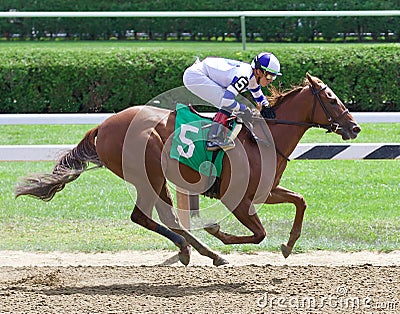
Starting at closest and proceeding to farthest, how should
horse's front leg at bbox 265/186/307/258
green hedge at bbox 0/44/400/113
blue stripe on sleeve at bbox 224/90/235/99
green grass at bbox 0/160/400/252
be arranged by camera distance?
1. blue stripe on sleeve at bbox 224/90/235/99
2. horse's front leg at bbox 265/186/307/258
3. green grass at bbox 0/160/400/252
4. green hedge at bbox 0/44/400/113

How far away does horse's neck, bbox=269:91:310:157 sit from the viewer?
234 inches

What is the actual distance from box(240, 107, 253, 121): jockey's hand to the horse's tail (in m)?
1.16

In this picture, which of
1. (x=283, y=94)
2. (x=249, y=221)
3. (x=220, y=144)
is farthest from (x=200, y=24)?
(x=249, y=221)

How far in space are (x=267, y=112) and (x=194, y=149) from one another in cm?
66

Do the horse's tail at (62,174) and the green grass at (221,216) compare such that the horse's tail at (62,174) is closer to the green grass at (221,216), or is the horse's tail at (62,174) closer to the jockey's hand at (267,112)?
the green grass at (221,216)

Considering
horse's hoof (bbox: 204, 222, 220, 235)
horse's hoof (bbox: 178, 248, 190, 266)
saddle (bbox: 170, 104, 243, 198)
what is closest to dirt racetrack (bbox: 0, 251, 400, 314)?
horse's hoof (bbox: 178, 248, 190, 266)

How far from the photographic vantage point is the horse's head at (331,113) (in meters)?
5.85

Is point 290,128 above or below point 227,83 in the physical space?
below

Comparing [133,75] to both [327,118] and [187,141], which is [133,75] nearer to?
[187,141]

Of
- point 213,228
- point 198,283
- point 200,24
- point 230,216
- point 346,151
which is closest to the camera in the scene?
point 198,283

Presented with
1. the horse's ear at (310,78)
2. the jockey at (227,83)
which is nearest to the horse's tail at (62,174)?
the jockey at (227,83)

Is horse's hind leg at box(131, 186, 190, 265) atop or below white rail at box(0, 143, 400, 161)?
below

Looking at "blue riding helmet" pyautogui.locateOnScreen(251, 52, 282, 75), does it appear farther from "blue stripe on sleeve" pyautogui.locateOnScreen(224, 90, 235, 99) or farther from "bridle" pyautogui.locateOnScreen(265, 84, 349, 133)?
"bridle" pyautogui.locateOnScreen(265, 84, 349, 133)

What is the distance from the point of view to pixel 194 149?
5.77 metres
